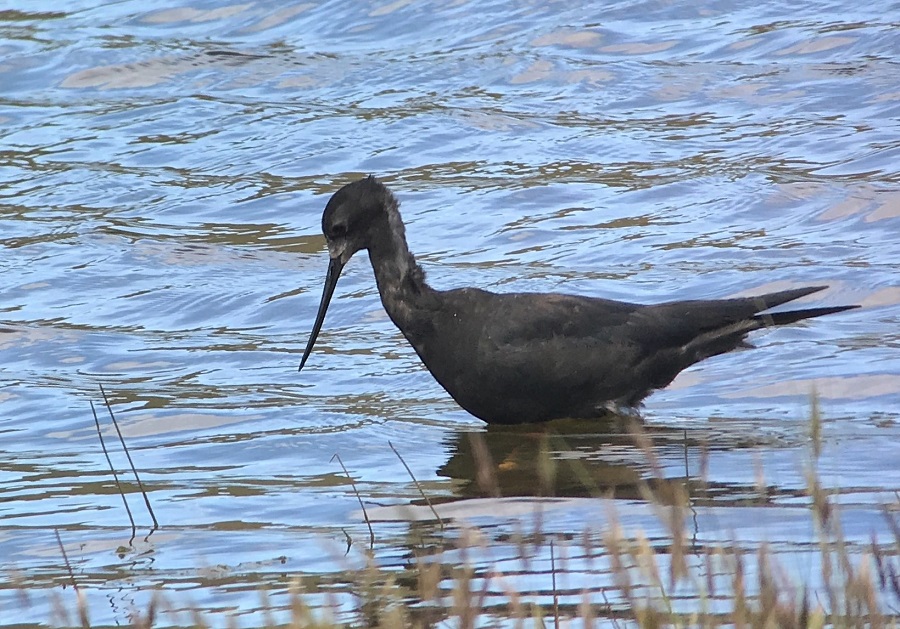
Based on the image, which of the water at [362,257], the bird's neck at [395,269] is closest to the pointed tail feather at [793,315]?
the water at [362,257]

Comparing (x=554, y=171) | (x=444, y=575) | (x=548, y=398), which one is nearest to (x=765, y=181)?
(x=554, y=171)

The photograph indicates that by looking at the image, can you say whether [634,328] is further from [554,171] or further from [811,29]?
[811,29]

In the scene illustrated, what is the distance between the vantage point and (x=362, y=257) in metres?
10.4

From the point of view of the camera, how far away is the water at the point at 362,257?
17.4ft

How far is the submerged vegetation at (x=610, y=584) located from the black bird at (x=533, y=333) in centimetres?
125

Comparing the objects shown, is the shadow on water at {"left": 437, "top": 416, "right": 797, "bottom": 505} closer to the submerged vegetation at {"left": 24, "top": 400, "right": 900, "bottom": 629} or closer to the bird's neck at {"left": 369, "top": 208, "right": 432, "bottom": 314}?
the submerged vegetation at {"left": 24, "top": 400, "right": 900, "bottom": 629}

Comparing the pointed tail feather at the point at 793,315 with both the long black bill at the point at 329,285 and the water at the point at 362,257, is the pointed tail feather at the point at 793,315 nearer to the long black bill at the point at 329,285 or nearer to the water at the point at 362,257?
the water at the point at 362,257

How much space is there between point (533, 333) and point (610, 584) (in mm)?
2687

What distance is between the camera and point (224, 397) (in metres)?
7.39

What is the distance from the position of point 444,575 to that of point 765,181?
6.81 metres

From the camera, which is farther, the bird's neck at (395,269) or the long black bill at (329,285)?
the long black bill at (329,285)

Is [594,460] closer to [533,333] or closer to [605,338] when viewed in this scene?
[533,333]

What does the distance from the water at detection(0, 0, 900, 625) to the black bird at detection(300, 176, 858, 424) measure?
0.70 ft

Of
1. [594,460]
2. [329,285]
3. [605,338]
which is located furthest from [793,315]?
[329,285]
